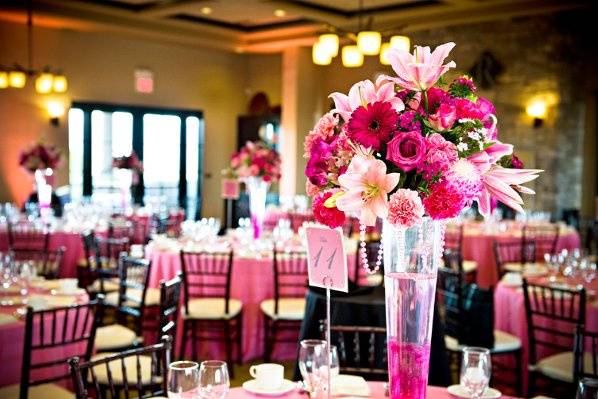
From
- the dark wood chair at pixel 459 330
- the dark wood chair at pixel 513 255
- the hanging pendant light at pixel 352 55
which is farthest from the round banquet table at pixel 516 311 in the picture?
the hanging pendant light at pixel 352 55

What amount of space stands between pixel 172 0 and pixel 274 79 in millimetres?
4203

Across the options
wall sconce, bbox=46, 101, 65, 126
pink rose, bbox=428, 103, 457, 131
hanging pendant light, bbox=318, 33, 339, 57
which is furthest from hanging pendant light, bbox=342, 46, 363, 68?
pink rose, bbox=428, 103, 457, 131

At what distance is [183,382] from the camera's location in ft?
7.08

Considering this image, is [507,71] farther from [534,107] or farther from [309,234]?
[309,234]

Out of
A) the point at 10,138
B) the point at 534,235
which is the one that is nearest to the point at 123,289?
the point at 534,235

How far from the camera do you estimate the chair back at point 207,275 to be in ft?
18.6

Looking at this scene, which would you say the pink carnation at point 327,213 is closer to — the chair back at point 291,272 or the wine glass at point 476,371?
the wine glass at point 476,371

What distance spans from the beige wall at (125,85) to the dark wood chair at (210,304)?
6.83m

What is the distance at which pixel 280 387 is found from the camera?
8.36ft

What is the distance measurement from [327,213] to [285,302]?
3961mm

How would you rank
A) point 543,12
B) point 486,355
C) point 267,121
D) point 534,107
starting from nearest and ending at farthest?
point 486,355 → point 543,12 → point 534,107 → point 267,121

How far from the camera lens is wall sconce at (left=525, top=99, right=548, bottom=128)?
1143 cm

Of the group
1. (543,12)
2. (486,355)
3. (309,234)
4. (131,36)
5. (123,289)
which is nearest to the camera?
(309,234)

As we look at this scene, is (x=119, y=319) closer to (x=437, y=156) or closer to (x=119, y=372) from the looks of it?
(x=119, y=372)
